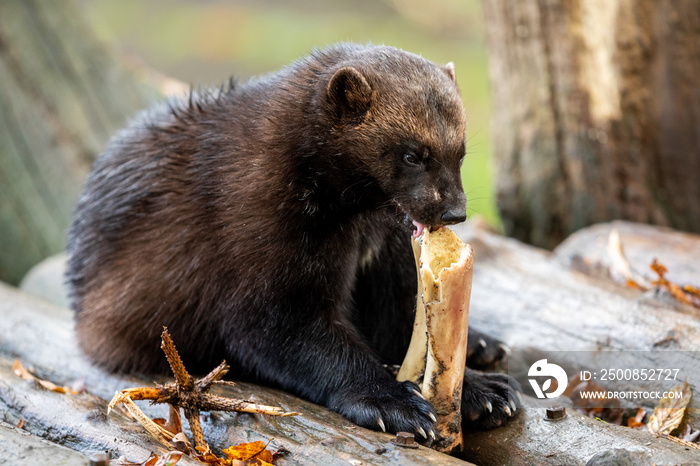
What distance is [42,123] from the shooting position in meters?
6.64

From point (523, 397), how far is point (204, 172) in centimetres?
192

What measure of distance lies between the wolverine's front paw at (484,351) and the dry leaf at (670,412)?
0.84m

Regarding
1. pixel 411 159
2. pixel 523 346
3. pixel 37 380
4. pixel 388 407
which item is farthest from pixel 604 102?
pixel 37 380

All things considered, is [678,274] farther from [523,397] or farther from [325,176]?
[325,176]

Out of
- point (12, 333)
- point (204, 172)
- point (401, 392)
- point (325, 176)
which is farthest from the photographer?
point (12, 333)

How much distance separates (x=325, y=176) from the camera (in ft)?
11.1

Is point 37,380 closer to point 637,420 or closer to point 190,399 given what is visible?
point 190,399

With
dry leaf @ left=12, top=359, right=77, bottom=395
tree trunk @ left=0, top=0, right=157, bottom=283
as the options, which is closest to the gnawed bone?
dry leaf @ left=12, top=359, right=77, bottom=395

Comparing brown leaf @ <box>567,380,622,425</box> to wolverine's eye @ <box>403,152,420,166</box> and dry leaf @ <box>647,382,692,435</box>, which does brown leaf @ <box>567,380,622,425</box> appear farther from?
wolverine's eye @ <box>403,152,420,166</box>

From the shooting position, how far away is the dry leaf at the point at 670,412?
3226 mm

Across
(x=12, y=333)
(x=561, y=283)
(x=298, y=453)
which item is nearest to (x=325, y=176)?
(x=298, y=453)

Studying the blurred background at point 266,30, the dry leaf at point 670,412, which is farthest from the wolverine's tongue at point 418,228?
the blurred background at point 266,30

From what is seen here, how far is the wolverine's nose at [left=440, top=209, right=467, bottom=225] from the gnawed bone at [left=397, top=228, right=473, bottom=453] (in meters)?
0.10

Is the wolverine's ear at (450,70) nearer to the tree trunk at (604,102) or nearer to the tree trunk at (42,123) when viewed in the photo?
the tree trunk at (604,102)
